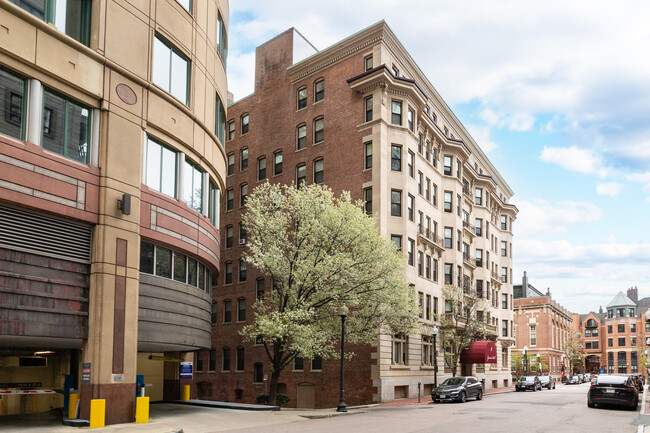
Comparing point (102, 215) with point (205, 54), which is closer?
point (102, 215)

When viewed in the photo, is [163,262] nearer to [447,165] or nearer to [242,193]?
[242,193]

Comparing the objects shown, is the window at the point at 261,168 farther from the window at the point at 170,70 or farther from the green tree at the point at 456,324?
the window at the point at 170,70

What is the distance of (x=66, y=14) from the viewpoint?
19219mm

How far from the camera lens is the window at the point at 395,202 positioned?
139 ft

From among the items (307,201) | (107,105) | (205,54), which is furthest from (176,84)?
(307,201)

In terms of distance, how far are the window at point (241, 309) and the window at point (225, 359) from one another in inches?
122

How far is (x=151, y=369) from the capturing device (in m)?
29.0

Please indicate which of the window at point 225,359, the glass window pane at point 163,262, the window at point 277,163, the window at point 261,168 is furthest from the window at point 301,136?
the glass window pane at point 163,262

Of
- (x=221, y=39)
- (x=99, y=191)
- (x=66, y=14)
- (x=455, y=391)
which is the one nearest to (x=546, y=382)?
(x=455, y=391)

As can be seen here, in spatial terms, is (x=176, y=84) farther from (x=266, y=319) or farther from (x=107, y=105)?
(x=266, y=319)

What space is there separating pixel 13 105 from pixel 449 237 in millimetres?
39977

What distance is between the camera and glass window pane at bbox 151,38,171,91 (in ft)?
73.3

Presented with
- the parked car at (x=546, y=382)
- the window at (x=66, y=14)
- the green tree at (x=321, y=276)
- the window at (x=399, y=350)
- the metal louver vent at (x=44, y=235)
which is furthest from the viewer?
the parked car at (x=546, y=382)

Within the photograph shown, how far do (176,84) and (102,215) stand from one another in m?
6.62
